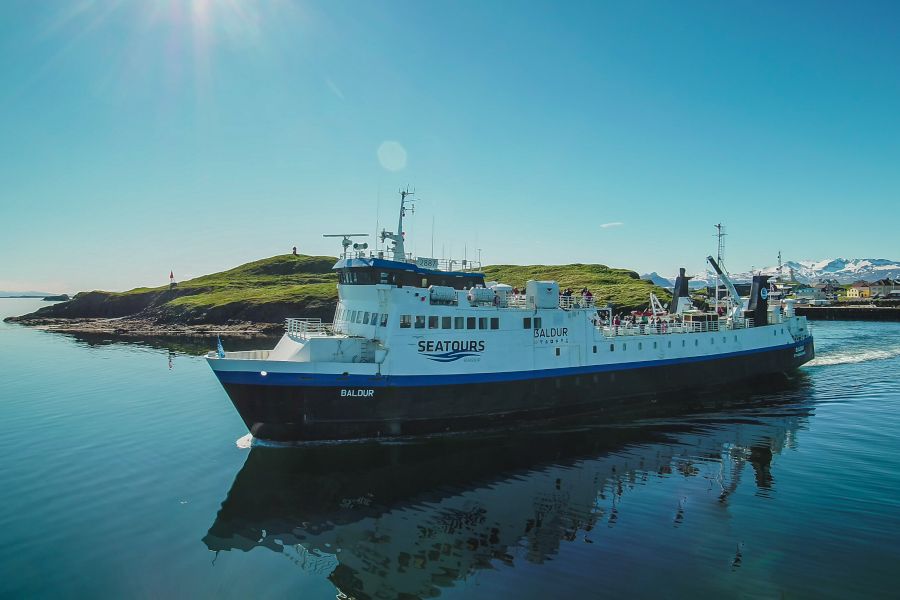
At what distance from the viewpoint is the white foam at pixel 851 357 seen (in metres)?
43.4

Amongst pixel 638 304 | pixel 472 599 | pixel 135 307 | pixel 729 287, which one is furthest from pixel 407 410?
pixel 135 307

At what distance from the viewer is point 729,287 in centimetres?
3844

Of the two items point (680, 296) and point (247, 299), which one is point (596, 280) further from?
point (247, 299)

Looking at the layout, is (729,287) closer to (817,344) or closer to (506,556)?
(817,344)

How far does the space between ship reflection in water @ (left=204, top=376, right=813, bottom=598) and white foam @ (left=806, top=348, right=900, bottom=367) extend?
76.2ft

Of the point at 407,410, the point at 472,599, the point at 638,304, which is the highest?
the point at 638,304

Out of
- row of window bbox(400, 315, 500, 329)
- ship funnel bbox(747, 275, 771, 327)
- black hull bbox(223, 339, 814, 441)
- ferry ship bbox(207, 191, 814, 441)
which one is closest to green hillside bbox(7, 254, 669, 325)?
ship funnel bbox(747, 275, 771, 327)

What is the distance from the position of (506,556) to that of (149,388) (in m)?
30.8

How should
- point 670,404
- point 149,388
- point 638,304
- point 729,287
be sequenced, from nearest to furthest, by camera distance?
point 670,404 < point 149,388 < point 729,287 < point 638,304

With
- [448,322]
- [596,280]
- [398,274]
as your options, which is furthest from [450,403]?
[596,280]

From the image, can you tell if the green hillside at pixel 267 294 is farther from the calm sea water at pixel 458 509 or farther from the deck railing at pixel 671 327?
the calm sea water at pixel 458 509

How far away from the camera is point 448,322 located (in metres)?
23.7

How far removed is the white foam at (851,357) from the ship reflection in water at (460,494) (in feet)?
76.2

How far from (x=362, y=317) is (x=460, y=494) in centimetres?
1028
